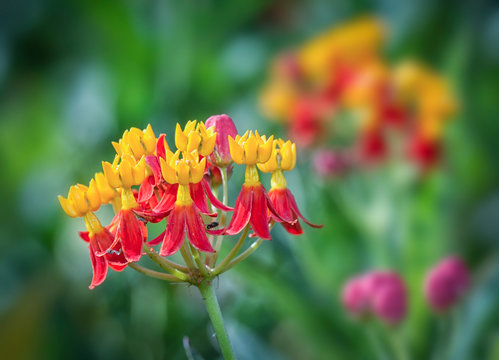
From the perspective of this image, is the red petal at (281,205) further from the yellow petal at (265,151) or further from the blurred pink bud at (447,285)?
the blurred pink bud at (447,285)

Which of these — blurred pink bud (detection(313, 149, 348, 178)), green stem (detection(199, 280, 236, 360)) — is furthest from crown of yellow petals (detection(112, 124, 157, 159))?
blurred pink bud (detection(313, 149, 348, 178))

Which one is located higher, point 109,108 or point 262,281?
point 109,108

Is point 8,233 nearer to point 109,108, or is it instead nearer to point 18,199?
point 18,199

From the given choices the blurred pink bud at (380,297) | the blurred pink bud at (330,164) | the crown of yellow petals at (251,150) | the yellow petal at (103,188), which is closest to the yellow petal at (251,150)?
the crown of yellow petals at (251,150)

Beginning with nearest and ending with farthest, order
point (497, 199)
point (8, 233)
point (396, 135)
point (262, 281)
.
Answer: point (262, 281)
point (396, 135)
point (497, 199)
point (8, 233)

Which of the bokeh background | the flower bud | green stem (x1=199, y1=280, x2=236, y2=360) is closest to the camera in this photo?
green stem (x1=199, y1=280, x2=236, y2=360)

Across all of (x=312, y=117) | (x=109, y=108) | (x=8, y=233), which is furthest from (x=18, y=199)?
(x=312, y=117)

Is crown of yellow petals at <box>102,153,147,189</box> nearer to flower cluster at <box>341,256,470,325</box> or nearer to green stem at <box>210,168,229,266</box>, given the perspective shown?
green stem at <box>210,168,229,266</box>
